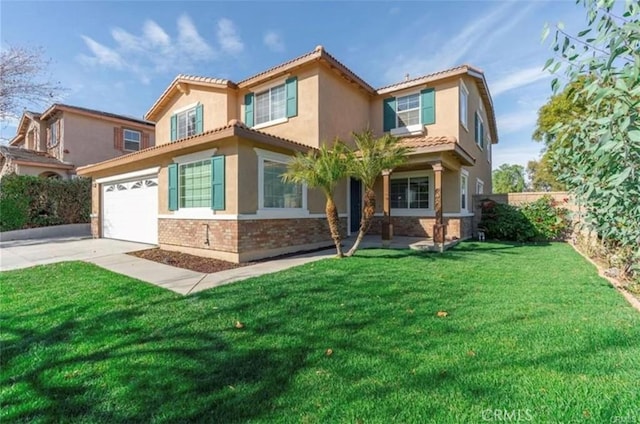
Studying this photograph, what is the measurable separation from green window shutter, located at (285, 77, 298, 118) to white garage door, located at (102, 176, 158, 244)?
571 cm

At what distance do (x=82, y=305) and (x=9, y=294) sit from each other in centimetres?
192

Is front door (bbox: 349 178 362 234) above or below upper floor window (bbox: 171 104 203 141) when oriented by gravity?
below

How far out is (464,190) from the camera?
14.2 metres

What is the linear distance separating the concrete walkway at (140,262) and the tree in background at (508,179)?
4080 centimetres

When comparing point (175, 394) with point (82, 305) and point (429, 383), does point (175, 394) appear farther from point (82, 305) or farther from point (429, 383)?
point (82, 305)

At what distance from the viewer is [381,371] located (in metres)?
3.11

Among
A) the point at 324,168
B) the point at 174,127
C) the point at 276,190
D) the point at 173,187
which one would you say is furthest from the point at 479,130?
the point at 174,127

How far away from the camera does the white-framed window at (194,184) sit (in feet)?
31.2

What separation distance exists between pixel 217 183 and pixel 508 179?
50244 mm

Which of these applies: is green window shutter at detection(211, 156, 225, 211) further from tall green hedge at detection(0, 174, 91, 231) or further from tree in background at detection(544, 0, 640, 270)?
tall green hedge at detection(0, 174, 91, 231)

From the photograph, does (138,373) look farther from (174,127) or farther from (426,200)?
(174,127)

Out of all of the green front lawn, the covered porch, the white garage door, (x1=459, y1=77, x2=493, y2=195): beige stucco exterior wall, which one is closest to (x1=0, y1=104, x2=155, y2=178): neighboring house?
the white garage door

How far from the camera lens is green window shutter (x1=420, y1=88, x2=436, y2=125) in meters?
13.1

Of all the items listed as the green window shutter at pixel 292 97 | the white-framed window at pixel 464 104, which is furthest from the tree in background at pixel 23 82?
the white-framed window at pixel 464 104
